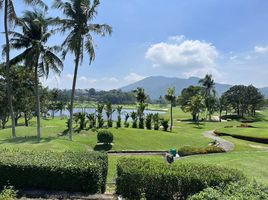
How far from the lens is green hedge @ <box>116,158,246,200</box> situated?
38.5 ft

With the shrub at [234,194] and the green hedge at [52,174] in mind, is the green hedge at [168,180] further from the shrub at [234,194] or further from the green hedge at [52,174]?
the shrub at [234,194]

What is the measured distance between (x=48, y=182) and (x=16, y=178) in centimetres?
124

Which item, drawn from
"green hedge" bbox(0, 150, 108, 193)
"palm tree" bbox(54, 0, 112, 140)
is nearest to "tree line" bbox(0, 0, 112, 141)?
"palm tree" bbox(54, 0, 112, 140)

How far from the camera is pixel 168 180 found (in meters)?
11.9

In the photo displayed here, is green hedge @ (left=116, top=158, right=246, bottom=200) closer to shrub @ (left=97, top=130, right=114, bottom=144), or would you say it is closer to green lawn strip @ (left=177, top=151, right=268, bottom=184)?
green lawn strip @ (left=177, top=151, right=268, bottom=184)

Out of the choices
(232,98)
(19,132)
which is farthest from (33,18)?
(232,98)

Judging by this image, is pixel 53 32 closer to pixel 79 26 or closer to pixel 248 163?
pixel 79 26

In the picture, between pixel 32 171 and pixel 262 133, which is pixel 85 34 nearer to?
pixel 32 171

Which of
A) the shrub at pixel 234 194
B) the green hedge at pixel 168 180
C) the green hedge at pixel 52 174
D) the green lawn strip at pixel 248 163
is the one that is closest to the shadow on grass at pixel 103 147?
the green lawn strip at pixel 248 163

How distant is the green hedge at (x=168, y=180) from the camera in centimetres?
1173

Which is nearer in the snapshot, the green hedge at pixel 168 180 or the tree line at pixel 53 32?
the green hedge at pixel 168 180

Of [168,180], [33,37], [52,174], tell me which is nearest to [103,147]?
[33,37]

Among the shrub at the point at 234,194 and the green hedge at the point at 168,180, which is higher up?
the shrub at the point at 234,194

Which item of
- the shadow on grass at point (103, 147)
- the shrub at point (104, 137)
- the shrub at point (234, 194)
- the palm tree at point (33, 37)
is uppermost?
the palm tree at point (33, 37)
